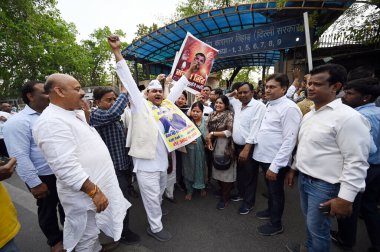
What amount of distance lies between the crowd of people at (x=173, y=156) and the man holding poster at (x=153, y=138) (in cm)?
1

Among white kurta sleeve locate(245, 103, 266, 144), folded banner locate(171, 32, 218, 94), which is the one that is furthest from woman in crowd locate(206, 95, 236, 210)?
folded banner locate(171, 32, 218, 94)

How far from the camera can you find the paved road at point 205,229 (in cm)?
247

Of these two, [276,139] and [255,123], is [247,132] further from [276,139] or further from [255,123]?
[276,139]

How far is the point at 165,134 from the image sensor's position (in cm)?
252

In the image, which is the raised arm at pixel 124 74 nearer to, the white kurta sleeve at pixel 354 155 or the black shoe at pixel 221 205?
the white kurta sleeve at pixel 354 155

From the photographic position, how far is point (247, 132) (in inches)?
120

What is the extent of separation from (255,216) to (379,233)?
4.56 feet

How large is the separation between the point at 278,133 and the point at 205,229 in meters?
1.62

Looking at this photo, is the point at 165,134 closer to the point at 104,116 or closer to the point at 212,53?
the point at 104,116

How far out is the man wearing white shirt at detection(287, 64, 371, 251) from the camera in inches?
58.0

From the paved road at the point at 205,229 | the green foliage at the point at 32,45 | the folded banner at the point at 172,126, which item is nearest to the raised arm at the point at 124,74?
the folded banner at the point at 172,126

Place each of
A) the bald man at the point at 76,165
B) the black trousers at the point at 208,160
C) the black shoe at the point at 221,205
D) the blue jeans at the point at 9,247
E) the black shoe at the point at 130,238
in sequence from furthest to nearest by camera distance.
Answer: the black trousers at the point at 208,160 → the black shoe at the point at 221,205 → the black shoe at the point at 130,238 → the bald man at the point at 76,165 → the blue jeans at the point at 9,247

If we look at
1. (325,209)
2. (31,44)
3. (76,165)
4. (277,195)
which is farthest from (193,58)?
(31,44)

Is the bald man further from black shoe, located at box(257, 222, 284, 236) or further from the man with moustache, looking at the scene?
black shoe, located at box(257, 222, 284, 236)
